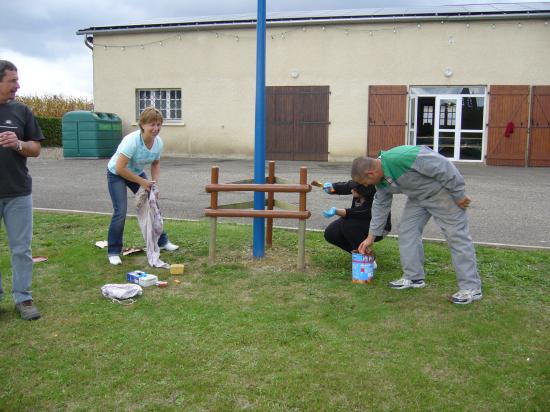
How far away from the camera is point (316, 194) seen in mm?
11219

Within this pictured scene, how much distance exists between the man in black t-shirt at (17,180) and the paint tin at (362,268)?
2.64 m

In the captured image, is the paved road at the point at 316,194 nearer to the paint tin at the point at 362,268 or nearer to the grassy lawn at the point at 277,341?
the grassy lawn at the point at 277,341

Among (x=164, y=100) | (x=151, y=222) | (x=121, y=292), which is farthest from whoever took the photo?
(x=164, y=100)

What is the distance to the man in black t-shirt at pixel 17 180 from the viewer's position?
418cm

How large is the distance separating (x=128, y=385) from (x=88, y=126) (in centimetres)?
1753

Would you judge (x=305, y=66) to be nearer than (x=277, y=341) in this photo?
No

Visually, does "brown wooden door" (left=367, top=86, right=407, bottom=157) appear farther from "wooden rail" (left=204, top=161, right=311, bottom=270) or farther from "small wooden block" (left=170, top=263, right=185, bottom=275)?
"small wooden block" (left=170, top=263, right=185, bottom=275)

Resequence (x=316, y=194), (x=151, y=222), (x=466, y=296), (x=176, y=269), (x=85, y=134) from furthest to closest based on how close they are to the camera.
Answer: (x=85, y=134)
(x=316, y=194)
(x=151, y=222)
(x=176, y=269)
(x=466, y=296)

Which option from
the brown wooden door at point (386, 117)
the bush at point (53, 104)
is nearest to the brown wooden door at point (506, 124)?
the brown wooden door at point (386, 117)

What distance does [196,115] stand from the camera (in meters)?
20.9

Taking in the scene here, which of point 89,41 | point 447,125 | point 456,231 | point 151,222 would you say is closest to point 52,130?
point 89,41

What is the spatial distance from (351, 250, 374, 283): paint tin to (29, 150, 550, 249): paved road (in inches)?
91.2

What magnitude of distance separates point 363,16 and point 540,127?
6.53 meters

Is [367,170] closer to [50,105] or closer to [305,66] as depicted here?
[305,66]
